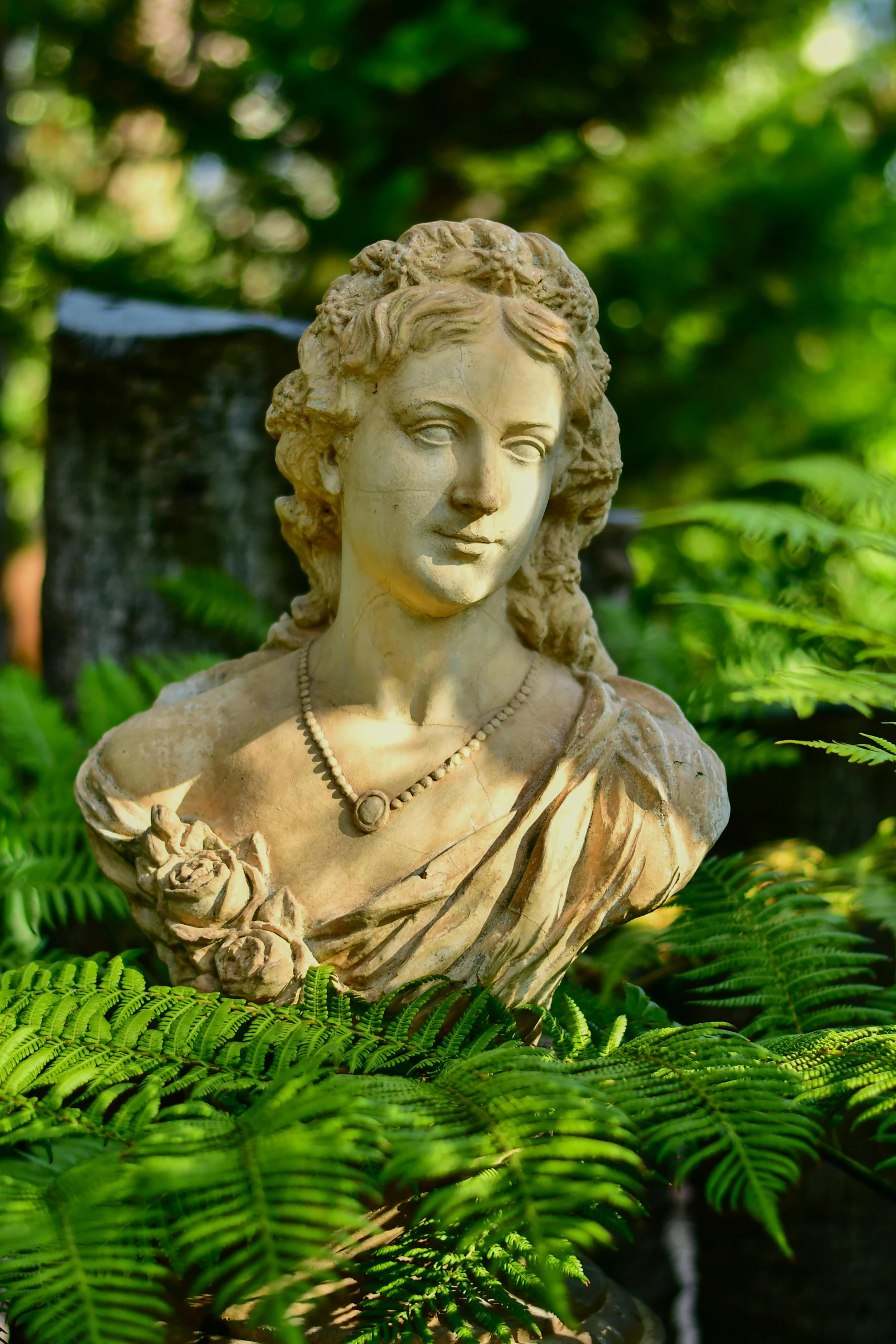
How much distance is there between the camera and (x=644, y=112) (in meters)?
7.75

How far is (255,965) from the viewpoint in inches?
95.9

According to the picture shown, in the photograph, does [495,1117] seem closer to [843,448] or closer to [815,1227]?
[815,1227]

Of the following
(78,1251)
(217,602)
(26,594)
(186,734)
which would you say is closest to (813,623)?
(186,734)

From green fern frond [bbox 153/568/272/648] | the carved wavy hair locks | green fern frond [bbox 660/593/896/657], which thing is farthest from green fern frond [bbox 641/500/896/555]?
green fern frond [bbox 153/568/272/648]

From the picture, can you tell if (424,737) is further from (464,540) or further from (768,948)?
(768,948)

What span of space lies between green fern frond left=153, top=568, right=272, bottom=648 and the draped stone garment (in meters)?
2.22

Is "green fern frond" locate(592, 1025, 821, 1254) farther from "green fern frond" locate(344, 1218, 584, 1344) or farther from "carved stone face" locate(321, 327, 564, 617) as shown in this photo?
"carved stone face" locate(321, 327, 564, 617)

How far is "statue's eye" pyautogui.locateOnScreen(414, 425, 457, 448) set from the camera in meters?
2.44

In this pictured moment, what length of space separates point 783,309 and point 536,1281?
6.75m

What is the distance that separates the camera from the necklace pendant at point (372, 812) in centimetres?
253

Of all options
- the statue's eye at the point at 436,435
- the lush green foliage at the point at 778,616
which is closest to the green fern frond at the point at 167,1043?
the statue's eye at the point at 436,435

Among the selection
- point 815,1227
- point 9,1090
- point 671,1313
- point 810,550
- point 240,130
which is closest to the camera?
point 9,1090

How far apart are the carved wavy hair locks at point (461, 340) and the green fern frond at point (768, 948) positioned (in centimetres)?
62

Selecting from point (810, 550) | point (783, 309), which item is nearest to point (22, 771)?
point (810, 550)
